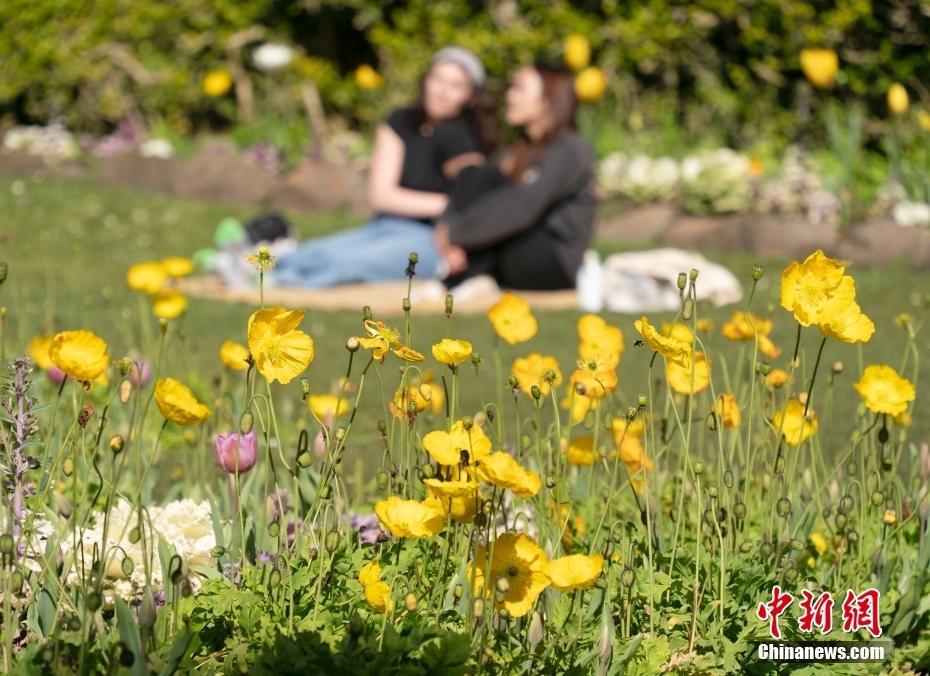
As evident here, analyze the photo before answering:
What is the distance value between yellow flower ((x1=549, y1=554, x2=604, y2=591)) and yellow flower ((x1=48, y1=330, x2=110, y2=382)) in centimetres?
68

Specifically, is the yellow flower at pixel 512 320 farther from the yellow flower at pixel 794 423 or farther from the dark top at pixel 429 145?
the dark top at pixel 429 145

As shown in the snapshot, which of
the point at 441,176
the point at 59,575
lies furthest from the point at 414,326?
the point at 59,575

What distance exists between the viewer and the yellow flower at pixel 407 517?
1.68 m

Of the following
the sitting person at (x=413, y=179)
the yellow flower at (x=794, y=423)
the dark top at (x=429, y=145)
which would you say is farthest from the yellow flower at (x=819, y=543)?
the dark top at (x=429, y=145)

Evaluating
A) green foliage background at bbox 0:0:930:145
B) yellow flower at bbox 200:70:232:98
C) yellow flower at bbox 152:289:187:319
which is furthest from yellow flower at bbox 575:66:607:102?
yellow flower at bbox 152:289:187:319

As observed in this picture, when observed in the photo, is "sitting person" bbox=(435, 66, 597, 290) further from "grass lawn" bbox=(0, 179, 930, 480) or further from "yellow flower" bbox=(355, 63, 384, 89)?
"yellow flower" bbox=(355, 63, 384, 89)

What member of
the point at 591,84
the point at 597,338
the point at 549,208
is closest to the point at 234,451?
the point at 597,338

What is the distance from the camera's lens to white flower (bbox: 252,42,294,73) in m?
9.60

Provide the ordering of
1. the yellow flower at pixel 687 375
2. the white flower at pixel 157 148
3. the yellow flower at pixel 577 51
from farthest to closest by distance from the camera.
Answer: the white flower at pixel 157 148, the yellow flower at pixel 577 51, the yellow flower at pixel 687 375

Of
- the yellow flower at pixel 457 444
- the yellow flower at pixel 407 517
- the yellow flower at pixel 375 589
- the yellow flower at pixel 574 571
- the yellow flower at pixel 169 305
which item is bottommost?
the yellow flower at pixel 375 589

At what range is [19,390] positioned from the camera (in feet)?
5.98

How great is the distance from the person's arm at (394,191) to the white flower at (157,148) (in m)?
3.01

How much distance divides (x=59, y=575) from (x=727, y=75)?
7.30 metres

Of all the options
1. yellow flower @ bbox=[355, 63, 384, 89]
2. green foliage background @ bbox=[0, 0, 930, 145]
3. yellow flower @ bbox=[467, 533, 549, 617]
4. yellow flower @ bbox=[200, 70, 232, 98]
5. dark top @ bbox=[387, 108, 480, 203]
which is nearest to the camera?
yellow flower @ bbox=[467, 533, 549, 617]
